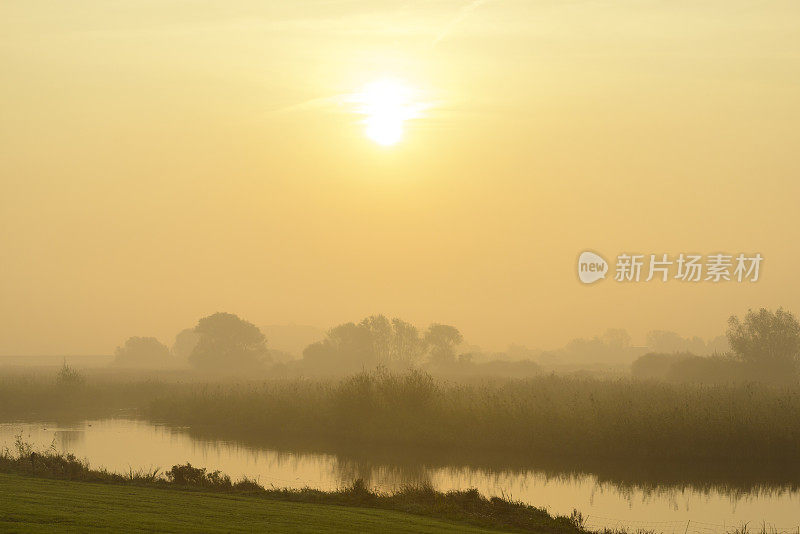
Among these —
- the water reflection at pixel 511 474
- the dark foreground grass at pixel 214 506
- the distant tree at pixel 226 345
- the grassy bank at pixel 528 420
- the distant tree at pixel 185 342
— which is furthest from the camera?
the distant tree at pixel 185 342

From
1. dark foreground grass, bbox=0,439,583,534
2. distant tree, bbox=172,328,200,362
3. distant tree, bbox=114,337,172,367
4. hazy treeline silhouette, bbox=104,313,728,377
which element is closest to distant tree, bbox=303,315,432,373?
hazy treeline silhouette, bbox=104,313,728,377

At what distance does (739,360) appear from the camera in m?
76.2

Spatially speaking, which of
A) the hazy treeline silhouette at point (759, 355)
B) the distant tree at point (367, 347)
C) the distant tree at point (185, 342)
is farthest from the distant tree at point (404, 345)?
the distant tree at point (185, 342)

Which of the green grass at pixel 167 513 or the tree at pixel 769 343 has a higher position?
the tree at pixel 769 343

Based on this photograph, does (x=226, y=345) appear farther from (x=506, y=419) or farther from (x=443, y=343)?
(x=506, y=419)

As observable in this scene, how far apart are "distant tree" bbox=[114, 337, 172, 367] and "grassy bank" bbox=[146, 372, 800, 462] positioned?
→ 389 feet

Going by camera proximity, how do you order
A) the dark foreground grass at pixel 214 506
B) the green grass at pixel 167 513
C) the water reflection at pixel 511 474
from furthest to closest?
the water reflection at pixel 511 474
the dark foreground grass at pixel 214 506
the green grass at pixel 167 513

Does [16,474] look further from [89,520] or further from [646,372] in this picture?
[646,372]

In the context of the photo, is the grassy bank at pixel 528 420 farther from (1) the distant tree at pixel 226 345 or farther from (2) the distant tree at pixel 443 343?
(2) the distant tree at pixel 443 343

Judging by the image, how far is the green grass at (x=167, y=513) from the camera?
50.1ft

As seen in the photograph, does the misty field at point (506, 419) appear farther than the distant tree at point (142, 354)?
No

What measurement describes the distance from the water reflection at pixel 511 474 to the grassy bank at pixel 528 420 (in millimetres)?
1418

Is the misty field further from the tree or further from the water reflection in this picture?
the tree

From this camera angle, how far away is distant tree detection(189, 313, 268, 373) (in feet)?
366
